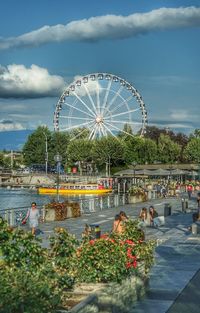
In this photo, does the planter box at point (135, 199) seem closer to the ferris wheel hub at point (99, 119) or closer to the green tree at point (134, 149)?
the ferris wheel hub at point (99, 119)

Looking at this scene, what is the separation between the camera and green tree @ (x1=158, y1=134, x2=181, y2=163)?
132 meters

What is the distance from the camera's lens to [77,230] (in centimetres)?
2658

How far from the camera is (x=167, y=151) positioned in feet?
440

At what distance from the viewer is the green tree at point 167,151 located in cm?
13225

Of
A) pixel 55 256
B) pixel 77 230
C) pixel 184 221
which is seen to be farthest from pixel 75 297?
pixel 184 221

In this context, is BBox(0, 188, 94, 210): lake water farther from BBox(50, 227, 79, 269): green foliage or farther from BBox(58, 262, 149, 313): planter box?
BBox(50, 227, 79, 269): green foliage

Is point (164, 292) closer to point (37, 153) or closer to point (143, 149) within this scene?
point (143, 149)

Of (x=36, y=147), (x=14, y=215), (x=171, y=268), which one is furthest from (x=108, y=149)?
(x=171, y=268)

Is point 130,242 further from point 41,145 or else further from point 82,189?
point 41,145

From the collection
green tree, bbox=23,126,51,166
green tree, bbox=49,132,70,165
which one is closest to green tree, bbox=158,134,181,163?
green tree, bbox=49,132,70,165

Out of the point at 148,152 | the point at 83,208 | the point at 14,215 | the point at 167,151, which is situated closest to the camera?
the point at 14,215

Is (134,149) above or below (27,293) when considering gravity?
above

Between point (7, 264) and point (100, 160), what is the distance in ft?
363

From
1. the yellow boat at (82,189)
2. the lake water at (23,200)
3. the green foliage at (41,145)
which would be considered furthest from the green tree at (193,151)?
the lake water at (23,200)
